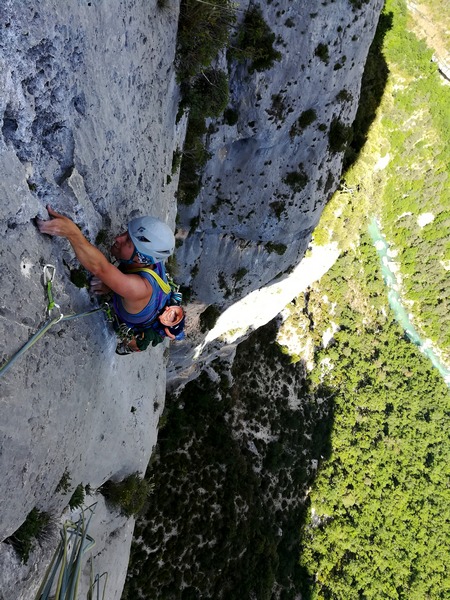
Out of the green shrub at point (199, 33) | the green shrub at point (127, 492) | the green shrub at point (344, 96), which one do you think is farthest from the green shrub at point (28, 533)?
the green shrub at point (344, 96)

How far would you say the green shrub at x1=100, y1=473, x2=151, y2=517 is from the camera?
346 inches

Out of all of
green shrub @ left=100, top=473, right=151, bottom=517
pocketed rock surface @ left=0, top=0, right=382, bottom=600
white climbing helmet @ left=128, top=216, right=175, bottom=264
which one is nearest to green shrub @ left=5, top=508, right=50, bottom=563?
pocketed rock surface @ left=0, top=0, right=382, bottom=600

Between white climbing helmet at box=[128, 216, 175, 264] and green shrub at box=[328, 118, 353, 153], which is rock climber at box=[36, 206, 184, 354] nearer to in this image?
white climbing helmet at box=[128, 216, 175, 264]

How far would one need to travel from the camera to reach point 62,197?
15.1 ft

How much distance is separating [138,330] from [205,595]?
1632cm

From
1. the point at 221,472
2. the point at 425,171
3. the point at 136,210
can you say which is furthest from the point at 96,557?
the point at 425,171

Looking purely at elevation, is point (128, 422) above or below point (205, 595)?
above

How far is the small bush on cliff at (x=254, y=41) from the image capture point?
10.4 meters

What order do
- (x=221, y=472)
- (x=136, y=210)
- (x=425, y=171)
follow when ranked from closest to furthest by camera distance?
(x=136, y=210)
(x=221, y=472)
(x=425, y=171)

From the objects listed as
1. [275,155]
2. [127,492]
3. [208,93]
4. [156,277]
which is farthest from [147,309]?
[275,155]

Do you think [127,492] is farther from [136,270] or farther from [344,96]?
[344,96]

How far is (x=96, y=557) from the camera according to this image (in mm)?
8414

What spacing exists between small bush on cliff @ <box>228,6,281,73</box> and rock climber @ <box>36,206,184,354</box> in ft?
25.6

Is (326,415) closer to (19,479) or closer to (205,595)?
(205,595)
